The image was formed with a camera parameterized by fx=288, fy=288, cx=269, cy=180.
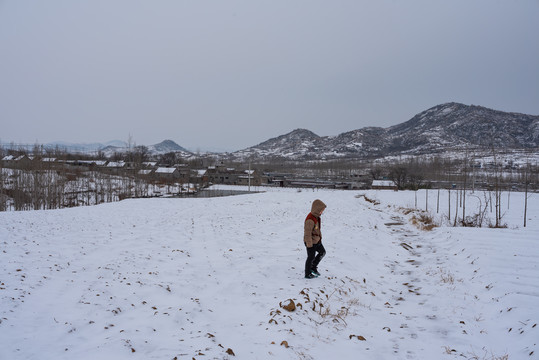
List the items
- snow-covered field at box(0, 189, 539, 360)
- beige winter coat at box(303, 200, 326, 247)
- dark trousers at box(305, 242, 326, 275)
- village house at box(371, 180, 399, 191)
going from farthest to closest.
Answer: village house at box(371, 180, 399, 191) < dark trousers at box(305, 242, 326, 275) < beige winter coat at box(303, 200, 326, 247) < snow-covered field at box(0, 189, 539, 360)

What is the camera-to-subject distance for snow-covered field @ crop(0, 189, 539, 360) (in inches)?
171

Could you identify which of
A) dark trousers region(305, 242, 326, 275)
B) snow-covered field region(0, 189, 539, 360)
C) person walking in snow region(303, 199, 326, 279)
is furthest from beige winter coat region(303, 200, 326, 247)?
snow-covered field region(0, 189, 539, 360)

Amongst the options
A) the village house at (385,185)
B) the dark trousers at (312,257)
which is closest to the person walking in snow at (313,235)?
the dark trousers at (312,257)

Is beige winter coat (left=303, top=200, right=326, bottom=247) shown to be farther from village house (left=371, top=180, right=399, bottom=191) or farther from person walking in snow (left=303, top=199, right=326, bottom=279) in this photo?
village house (left=371, top=180, right=399, bottom=191)

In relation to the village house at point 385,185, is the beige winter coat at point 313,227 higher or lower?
higher

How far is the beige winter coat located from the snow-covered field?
1.04m

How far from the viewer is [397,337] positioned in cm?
500

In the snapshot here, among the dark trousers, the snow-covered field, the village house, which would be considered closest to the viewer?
the snow-covered field

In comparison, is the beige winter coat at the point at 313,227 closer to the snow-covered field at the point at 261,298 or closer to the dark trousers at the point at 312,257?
the dark trousers at the point at 312,257

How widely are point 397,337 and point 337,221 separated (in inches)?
468

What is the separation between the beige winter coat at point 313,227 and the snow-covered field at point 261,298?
1.04 metres

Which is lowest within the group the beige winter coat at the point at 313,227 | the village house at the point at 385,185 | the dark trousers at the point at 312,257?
the village house at the point at 385,185

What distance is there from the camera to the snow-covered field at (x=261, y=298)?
4355 millimetres

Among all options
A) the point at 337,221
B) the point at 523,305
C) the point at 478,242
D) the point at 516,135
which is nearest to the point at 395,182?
the point at 337,221
